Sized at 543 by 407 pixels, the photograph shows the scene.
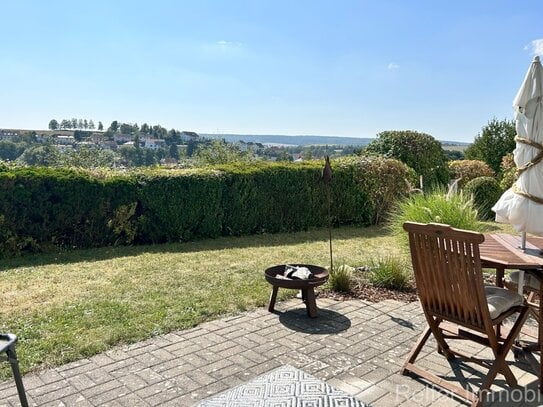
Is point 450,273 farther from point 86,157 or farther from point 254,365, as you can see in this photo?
point 86,157

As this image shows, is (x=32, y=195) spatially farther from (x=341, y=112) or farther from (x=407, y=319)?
(x=341, y=112)

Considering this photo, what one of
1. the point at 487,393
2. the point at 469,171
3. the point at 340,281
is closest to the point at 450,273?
the point at 487,393

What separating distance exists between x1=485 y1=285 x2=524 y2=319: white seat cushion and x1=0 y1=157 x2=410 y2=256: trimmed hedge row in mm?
7062

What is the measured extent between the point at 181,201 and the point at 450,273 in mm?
7090

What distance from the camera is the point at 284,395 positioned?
8.25 ft

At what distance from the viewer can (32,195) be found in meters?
7.65

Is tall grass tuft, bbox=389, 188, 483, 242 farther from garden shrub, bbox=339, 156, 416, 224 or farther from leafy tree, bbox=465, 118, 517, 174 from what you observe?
leafy tree, bbox=465, 118, 517, 174

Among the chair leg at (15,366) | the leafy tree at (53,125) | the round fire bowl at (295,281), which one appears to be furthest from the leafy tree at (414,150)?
the leafy tree at (53,125)

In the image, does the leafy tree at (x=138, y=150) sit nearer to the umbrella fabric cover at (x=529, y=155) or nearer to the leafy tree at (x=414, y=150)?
the leafy tree at (x=414, y=150)

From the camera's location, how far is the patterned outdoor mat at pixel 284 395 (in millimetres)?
2406

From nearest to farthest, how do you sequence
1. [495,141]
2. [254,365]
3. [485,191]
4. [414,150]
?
[254,365] → [485,191] → [414,150] → [495,141]

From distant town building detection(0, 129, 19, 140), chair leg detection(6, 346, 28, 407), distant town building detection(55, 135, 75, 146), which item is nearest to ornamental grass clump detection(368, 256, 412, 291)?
chair leg detection(6, 346, 28, 407)

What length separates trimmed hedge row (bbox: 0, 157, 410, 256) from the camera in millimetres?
7676

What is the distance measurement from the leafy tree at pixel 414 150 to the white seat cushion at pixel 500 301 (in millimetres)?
11068
